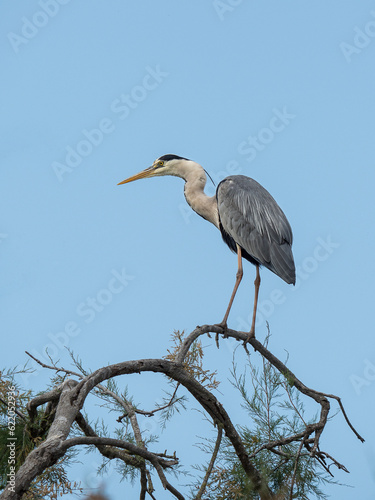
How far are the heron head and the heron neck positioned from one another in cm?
10

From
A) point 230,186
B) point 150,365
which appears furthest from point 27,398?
point 230,186

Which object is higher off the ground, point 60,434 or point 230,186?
point 230,186

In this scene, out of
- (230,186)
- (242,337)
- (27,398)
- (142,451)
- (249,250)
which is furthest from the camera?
(230,186)

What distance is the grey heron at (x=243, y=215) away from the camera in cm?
450

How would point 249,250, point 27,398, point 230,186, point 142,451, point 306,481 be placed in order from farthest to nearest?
1. point 230,186
2. point 249,250
3. point 306,481
4. point 27,398
5. point 142,451

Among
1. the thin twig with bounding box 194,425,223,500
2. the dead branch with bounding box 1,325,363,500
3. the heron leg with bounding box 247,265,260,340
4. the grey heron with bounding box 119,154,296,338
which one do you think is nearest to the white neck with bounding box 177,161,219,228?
the grey heron with bounding box 119,154,296,338

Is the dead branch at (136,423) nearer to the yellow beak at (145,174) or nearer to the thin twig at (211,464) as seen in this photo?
the thin twig at (211,464)

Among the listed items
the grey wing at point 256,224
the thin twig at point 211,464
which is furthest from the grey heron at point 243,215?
the thin twig at point 211,464

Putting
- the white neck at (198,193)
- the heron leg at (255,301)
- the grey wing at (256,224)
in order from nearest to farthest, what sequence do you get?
the heron leg at (255,301) → the grey wing at (256,224) → the white neck at (198,193)

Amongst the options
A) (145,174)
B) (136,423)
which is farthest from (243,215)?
(136,423)

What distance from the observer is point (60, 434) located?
7.52 feet

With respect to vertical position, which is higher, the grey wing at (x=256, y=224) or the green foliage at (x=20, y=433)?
the grey wing at (x=256, y=224)

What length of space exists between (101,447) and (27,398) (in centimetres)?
41

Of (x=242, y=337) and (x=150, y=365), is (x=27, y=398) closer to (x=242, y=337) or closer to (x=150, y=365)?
(x=150, y=365)
